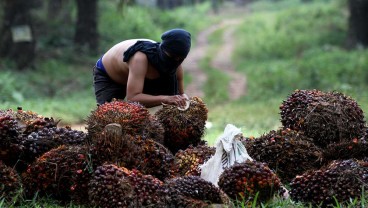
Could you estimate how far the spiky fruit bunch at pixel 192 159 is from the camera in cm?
443

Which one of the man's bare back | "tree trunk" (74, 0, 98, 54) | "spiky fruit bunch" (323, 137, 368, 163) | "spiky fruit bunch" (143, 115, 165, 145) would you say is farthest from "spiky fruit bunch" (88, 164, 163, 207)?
"tree trunk" (74, 0, 98, 54)

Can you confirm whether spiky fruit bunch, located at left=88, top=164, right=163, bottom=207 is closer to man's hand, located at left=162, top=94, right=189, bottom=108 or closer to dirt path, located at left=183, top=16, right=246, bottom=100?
man's hand, located at left=162, top=94, right=189, bottom=108

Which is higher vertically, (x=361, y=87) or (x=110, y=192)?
(x=361, y=87)

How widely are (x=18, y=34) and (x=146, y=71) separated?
1241 cm

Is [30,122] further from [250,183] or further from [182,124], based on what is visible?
[250,183]

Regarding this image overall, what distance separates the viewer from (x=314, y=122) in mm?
4691

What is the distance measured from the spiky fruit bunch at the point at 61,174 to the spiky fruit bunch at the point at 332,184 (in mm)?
1401

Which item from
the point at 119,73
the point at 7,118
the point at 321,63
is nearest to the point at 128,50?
the point at 119,73

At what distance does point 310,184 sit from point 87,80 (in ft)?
46.7

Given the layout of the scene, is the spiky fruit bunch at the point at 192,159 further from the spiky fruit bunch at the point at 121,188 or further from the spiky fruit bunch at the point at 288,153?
the spiky fruit bunch at the point at 121,188

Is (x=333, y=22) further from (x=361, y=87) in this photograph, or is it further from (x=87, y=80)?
(x=87, y=80)

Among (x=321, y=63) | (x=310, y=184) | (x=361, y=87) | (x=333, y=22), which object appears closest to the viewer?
(x=310, y=184)

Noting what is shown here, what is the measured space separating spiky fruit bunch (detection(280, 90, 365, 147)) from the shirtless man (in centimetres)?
91

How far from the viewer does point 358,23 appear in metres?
20.9
